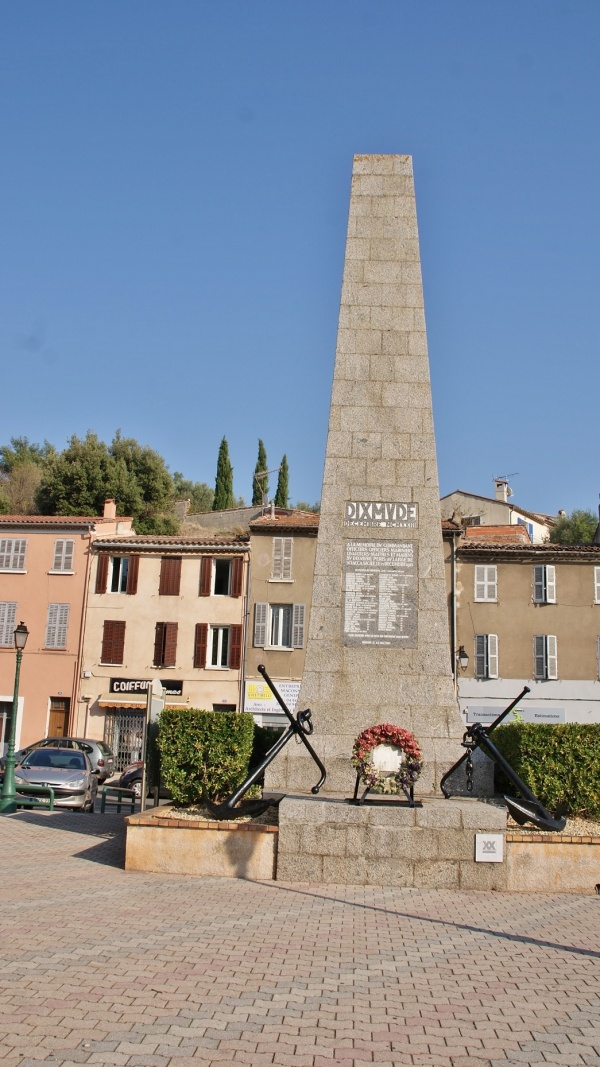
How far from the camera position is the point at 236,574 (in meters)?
33.6

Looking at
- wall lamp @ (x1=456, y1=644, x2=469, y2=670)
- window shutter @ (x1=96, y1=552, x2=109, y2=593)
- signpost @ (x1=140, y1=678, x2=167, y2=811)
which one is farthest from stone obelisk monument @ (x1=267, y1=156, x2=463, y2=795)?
window shutter @ (x1=96, y1=552, x2=109, y2=593)

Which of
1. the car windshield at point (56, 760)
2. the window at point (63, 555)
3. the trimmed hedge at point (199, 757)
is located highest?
the window at point (63, 555)

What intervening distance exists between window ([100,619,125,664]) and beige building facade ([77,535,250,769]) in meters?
0.04

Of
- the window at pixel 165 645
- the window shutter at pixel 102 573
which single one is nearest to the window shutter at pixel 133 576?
the window shutter at pixel 102 573

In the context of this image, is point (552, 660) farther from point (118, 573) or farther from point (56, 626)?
point (56, 626)

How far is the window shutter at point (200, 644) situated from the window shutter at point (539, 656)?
38.4ft

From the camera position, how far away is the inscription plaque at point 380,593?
1105 cm

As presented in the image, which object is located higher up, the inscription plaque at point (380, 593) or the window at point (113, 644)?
the window at point (113, 644)

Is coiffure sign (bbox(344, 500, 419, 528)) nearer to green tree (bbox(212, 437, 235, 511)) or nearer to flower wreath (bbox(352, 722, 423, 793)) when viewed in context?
flower wreath (bbox(352, 722, 423, 793))

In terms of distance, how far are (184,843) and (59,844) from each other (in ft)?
9.84

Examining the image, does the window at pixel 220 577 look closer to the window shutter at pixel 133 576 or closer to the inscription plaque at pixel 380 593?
the window shutter at pixel 133 576

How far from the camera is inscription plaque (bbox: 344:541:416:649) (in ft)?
36.2

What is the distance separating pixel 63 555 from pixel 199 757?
26.4 metres

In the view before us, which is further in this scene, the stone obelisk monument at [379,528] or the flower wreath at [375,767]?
the stone obelisk monument at [379,528]
